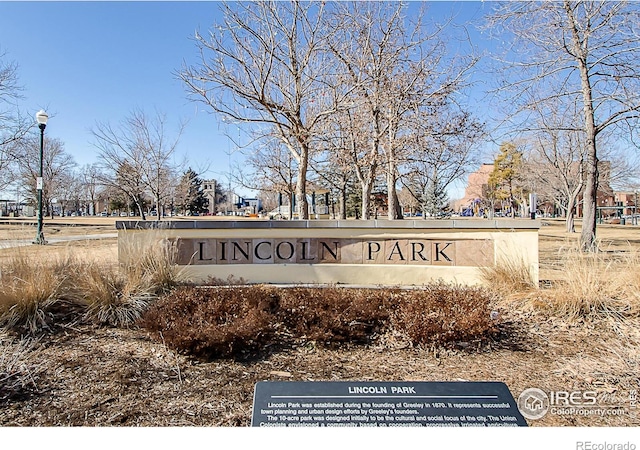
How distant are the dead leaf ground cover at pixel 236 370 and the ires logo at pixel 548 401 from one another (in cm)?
7

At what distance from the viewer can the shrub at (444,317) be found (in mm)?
3854

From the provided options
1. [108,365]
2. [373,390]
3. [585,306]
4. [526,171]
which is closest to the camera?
[373,390]

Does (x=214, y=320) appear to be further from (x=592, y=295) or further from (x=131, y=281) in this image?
(x=592, y=295)

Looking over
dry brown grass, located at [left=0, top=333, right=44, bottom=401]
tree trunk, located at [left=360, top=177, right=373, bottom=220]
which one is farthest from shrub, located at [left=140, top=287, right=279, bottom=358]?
tree trunk, located at [left=360, top=177, right=373, bottom=220]

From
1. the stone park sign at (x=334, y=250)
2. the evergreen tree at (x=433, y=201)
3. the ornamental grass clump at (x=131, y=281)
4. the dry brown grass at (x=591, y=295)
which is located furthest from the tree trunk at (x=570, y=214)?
the ornamental grass clump at (x=131, y=281)

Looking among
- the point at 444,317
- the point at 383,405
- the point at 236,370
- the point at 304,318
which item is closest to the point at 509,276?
the point at 444,317

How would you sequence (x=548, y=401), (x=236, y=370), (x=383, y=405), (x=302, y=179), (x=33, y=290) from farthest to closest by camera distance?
1. (x=302, y=179)
2. (x=33, y=290)
3. (x=236, y=370)
4. (x=548, y=401)
5. (x=383, y=405)

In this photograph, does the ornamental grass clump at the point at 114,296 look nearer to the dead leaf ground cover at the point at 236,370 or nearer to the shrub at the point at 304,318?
the dead leaf ground cover at the point at 236,370

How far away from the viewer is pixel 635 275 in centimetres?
497

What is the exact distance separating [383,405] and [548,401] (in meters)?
1.40

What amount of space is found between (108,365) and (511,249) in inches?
213

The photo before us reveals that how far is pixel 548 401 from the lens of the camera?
2.89m

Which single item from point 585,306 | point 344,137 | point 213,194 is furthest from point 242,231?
point 213,194

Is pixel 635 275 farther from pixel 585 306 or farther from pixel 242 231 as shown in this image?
pixel 242 231
